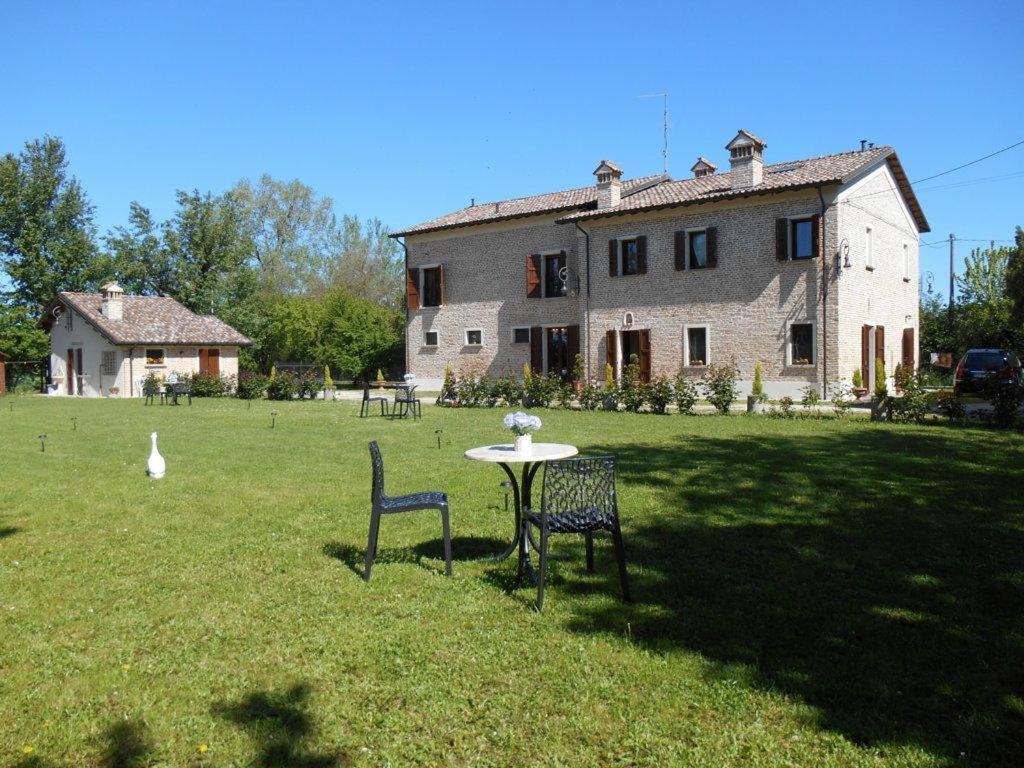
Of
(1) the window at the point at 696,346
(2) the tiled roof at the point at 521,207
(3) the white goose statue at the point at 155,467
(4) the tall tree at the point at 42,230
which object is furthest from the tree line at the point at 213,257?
(3) the white goose statue at the point at 155,467

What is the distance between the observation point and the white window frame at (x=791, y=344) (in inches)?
846

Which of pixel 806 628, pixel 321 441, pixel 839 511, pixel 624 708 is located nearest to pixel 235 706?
pixel 624 708

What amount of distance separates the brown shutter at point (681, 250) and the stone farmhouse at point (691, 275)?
0.04m

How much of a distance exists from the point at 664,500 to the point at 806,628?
3.39m

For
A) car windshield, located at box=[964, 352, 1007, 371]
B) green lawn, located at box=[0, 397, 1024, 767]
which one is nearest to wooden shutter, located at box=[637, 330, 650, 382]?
car windshield, located at box=[964, 352, 1007, 371]

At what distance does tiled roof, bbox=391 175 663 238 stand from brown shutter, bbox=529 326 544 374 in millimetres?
4259

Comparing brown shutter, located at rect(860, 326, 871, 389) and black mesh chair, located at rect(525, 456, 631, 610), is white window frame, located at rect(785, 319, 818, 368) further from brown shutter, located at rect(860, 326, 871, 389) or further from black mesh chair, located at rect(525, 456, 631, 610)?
black mesh chair, located at rect(525, 456, 631, 610)

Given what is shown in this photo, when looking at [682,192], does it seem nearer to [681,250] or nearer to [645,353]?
[681,250]

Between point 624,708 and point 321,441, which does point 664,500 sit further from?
point 321,441

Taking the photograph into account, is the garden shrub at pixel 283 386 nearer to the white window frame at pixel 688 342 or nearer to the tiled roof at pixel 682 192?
the tiled roof at pixel 682 192

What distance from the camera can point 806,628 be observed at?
4.22m

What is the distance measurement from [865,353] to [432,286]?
1617 centimetres

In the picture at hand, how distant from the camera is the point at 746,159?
887 inches

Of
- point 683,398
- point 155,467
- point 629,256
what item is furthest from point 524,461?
point 629,256
